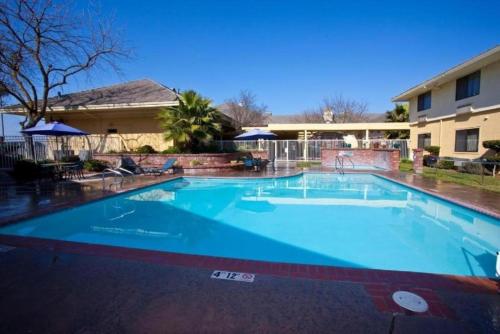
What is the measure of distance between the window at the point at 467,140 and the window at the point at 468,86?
2319 millimetres

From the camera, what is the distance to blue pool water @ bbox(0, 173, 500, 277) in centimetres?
539

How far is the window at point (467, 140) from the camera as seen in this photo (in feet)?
55.2

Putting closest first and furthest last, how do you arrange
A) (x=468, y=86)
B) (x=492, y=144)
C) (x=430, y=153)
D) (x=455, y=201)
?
1. (x=455, y=201)
2. (x=492, y=144)
3. (x=468, y=86)
4. (x=430, y=153)

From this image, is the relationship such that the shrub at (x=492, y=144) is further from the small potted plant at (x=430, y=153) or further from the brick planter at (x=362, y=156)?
the brick planter at (x=362, y=156)

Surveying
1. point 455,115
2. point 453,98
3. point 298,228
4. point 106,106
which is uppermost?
point 453,98

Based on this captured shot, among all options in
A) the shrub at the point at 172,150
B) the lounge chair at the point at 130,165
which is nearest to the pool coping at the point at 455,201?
the shrub at the point at 172,150

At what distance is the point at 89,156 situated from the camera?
17469 millimetres

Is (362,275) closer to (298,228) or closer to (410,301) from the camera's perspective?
(410,301)

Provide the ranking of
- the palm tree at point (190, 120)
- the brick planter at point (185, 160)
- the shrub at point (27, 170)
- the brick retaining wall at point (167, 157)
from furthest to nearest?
the brick retaining wall at point (167, 157)
the brick planter at point (185, 160)
the palm tree at point (190, 120)
the shrub at point (27, 170)

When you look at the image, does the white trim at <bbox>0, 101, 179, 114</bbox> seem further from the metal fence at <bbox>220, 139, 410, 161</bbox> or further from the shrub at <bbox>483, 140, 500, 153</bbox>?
the shrub at <bbox>483, 140, 500, 153</bbox>

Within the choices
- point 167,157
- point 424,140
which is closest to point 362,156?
point 424,140

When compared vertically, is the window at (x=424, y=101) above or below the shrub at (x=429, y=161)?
above

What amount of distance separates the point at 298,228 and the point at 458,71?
→ 17.0m

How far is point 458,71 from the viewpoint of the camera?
659 inches
